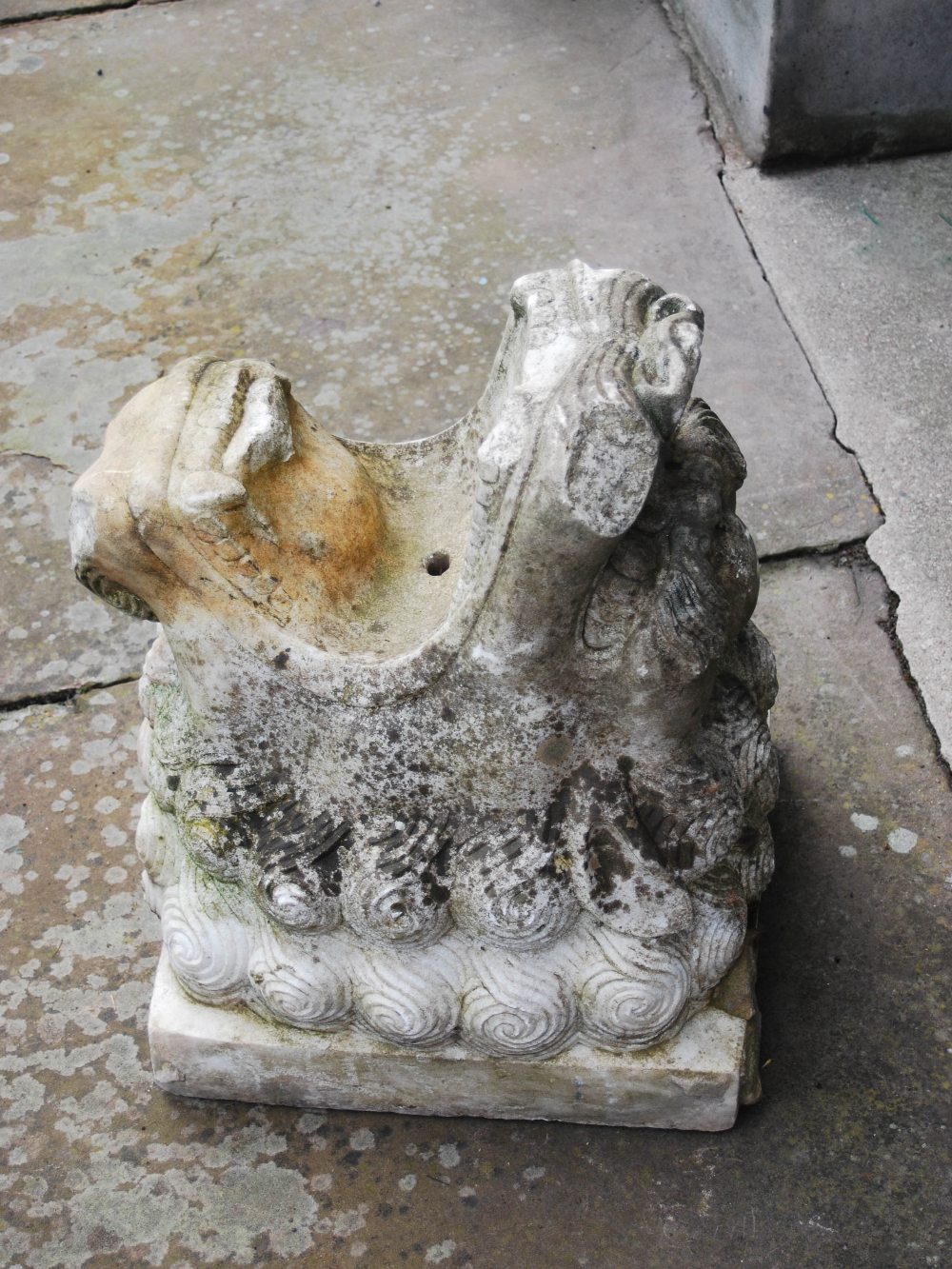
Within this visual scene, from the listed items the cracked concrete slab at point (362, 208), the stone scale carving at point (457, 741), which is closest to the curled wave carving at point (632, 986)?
the stone scale carving at point (457, 741)

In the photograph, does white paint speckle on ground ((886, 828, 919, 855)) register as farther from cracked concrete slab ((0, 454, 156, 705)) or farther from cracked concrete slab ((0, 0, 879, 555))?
cracked concrete slab ((0, 454, 156, 705))

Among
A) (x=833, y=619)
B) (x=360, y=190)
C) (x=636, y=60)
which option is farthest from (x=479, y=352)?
(x=636, y=60)

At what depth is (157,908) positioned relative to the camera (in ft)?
6.77

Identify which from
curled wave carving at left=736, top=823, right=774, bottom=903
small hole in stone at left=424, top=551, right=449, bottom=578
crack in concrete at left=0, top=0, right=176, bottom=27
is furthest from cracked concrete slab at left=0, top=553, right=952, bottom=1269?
crack in concrete at left=0, top=0, right=176, bottom=27

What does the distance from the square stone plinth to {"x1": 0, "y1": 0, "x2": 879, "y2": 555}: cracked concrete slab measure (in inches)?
48.9

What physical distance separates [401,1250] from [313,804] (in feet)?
2.02

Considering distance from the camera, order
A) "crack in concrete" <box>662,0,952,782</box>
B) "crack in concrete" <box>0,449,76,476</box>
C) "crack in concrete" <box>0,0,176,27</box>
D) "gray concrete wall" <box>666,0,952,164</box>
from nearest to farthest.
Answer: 1. "crack in concrete" <box>662,0,952,782</box>
2. "crack in concrete" <box>0,449,76,476</box>
3. "gray concrete wall" <box>666,0,952,164</box>
4. "crack in concrete" <box>0,0,176,27</box>

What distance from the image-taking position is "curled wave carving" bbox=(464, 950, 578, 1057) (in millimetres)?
1820

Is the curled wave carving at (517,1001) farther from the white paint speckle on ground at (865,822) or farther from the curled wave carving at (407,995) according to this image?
the white paint speckle on ground at (865,822)

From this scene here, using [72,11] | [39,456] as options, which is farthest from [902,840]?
[72,11]

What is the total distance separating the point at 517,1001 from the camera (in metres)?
1.82

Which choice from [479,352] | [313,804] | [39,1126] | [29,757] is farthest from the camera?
[479,352]

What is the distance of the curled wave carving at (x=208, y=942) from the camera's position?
1899mm

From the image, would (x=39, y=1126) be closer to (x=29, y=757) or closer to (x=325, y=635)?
(x=29, y=757)
